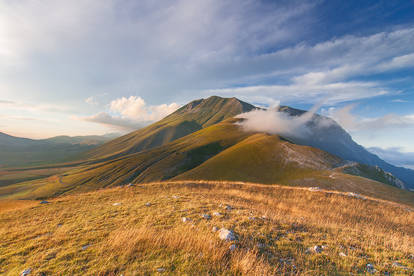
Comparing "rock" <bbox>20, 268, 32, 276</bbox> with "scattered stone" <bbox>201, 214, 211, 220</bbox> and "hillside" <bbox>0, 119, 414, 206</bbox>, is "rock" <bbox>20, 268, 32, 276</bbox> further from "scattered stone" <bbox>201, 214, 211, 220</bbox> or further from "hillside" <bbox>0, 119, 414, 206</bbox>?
"hillside" <bbox>0, 119, 414, 206</bbox>

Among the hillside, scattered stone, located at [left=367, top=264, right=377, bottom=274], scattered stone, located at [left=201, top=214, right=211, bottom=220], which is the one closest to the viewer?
scattered stone, located at [left=367, top=264, right=377, bottom=274]

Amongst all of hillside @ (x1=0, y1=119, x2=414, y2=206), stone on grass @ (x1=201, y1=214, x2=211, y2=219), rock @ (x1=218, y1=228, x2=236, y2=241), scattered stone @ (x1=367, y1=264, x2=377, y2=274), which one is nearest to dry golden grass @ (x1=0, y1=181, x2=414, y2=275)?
→ scattered stone @ (x1=367, y1=264, x2=377, y2=274)

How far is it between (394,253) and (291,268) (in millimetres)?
5553

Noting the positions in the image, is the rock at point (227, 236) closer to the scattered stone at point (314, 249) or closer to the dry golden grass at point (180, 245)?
the dry golden grass at point (180, 245)

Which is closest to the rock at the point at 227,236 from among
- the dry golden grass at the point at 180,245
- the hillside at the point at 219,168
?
the dry golden grass at the point at 180,245

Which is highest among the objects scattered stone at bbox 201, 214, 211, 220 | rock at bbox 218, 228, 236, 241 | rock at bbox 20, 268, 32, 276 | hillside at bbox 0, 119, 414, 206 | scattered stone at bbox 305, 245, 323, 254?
rock at bbox 218, 228, 236, 241

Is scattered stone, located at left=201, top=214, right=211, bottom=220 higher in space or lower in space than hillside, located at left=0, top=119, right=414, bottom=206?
higher

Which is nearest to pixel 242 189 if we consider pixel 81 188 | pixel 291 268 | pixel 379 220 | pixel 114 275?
pixel 379 220

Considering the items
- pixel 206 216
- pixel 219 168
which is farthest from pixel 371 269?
pixel 219 168

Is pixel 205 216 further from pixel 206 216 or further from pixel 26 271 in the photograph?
pixel 26 271

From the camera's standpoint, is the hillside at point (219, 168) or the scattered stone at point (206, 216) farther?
the hillside at point (219, 168)

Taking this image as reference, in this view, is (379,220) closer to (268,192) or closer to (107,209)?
(268,192)

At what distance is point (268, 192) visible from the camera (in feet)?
64.6

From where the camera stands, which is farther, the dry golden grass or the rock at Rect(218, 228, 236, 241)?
the rock at Rect(218, 228, 236, 241)
